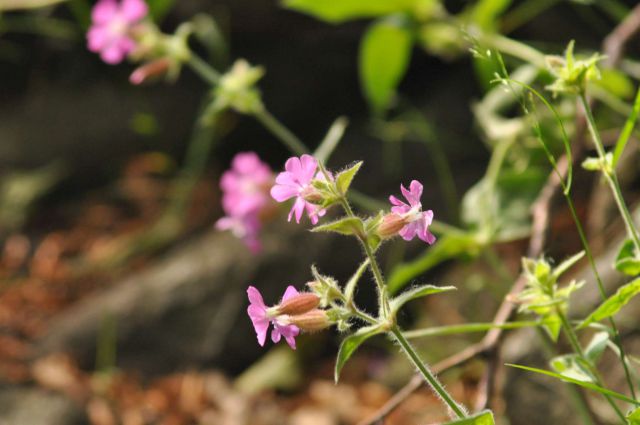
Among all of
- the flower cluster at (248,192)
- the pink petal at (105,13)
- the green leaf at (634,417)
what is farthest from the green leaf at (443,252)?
the pink petal at (105,13)

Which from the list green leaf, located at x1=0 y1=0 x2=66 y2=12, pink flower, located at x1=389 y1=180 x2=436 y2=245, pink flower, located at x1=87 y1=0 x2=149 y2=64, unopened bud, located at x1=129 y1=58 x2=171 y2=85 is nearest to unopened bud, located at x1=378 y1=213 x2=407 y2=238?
pink flower, located at x1=389 y1=180 x2=436 y2=245

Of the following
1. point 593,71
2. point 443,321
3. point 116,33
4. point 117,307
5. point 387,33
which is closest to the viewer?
point 593,71

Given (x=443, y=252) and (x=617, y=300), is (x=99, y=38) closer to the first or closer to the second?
(x=443, y=252)

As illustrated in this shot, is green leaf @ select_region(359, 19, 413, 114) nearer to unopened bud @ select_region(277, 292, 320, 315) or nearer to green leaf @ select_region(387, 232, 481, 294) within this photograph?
green leaf @ select_region(387, 232, 481, 294)

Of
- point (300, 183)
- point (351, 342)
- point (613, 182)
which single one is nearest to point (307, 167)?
point (300, 183)

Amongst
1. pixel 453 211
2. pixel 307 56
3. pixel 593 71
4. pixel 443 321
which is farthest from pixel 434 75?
pixel 593 71

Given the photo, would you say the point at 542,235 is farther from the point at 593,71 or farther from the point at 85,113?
the point at 85,113

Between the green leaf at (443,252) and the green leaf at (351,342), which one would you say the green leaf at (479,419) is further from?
the green leaf at (443,252)
